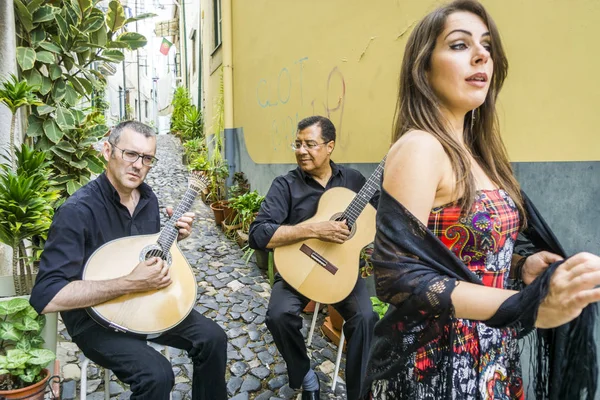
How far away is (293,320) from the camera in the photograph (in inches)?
98.7

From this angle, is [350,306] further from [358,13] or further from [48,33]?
[48,33]

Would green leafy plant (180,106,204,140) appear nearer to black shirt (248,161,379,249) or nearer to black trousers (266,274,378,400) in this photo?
black shirt (248,161,379,249)

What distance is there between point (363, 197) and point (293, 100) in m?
2.51

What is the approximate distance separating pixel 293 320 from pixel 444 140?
174cm

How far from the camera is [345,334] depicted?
255cm

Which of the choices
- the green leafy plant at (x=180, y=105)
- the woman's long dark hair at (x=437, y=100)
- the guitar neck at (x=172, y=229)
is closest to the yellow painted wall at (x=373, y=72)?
the woman's long dark hair at (x=437, y=100)

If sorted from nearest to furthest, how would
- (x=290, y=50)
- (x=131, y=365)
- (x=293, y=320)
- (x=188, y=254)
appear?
(x=131, y=365) → (x=293, y=320) → (x=290, y=50) → (x=188, y=254)

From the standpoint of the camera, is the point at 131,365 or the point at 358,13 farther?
the point at 358,13

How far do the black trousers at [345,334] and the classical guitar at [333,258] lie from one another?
0.43ft

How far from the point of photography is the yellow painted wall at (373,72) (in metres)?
1.76

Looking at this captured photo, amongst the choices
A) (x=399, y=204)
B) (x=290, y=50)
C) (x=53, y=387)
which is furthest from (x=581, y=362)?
(x=290, y=50)

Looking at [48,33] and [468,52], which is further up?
[48,33]

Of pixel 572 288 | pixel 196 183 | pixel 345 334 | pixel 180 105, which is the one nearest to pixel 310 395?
pixel 345 334

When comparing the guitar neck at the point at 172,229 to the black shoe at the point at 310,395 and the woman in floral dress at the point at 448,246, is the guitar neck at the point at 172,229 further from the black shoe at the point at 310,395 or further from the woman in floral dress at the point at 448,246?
the woman in floral dress at the point at 448,246
